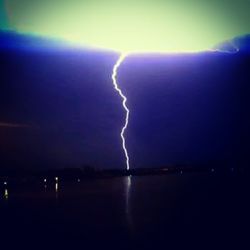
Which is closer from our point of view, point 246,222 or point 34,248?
point 34,248

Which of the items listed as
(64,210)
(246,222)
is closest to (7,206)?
(64,210)

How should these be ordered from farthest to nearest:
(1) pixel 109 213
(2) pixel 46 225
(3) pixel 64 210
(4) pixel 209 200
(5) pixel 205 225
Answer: (4) pixel 209 200 < (3) pixel 64 210 < (1) pixel 109 213 < (2) pixel 46 225 < (5) pixel 205 225

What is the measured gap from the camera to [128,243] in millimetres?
2340

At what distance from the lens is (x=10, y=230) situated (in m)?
2.87

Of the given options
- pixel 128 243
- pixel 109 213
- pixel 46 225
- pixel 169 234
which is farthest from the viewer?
pixel 109 213

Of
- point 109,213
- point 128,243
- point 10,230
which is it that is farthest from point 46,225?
point 128,243

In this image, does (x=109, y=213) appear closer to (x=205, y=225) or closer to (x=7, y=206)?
(x=205, y=225)

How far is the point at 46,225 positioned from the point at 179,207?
48.9 inches

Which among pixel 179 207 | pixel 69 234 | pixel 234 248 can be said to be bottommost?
pixel 234 248

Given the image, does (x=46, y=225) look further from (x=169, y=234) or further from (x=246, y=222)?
(x=246, y=222)

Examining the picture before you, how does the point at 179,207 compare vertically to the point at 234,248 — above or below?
above

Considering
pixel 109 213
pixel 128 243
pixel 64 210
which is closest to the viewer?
pixel 128 243

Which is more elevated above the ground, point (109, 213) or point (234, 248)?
point (109, 213)

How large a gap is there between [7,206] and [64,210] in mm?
819
